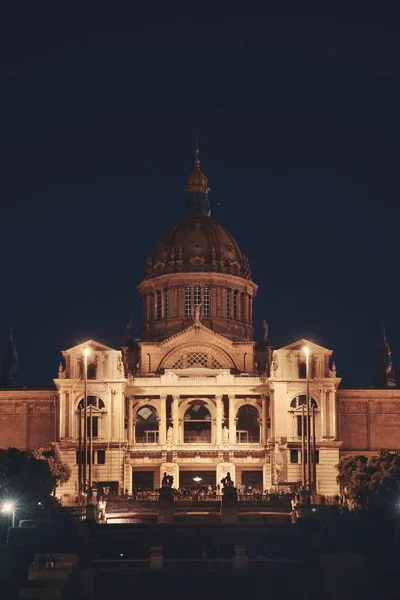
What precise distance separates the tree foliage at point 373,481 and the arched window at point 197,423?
17837 millimetres

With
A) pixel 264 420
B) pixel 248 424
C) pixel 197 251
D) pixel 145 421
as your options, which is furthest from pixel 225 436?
pixel 197 251

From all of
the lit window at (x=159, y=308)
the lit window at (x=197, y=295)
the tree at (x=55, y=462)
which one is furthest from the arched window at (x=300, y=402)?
the tree at (x=55, y=462)

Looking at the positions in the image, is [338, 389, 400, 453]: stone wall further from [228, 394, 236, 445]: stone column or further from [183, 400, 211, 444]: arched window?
[183, 400, 211, 444]: arched window

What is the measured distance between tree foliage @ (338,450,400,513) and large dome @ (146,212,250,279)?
3116 cm

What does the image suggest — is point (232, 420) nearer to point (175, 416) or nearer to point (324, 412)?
point (175, 416)

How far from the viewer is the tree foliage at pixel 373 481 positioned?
373ft

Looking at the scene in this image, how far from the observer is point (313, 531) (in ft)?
341

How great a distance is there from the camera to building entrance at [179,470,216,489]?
151750mm

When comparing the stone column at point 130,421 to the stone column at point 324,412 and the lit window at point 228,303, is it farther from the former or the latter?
the stone column at point 324,412

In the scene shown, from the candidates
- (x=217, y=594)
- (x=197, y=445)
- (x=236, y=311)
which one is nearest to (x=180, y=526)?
(x=217, y=594)

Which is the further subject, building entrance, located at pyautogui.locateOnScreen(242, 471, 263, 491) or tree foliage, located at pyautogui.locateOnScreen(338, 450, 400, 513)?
building entrance, located at pyautogui.locateOnScreen(242, 471, 263, 491)

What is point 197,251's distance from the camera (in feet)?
547

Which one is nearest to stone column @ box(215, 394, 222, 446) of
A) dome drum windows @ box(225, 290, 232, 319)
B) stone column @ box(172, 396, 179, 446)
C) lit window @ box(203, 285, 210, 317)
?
stone column @ box(172, 396, 179, 446)

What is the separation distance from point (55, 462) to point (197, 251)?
104 feet
